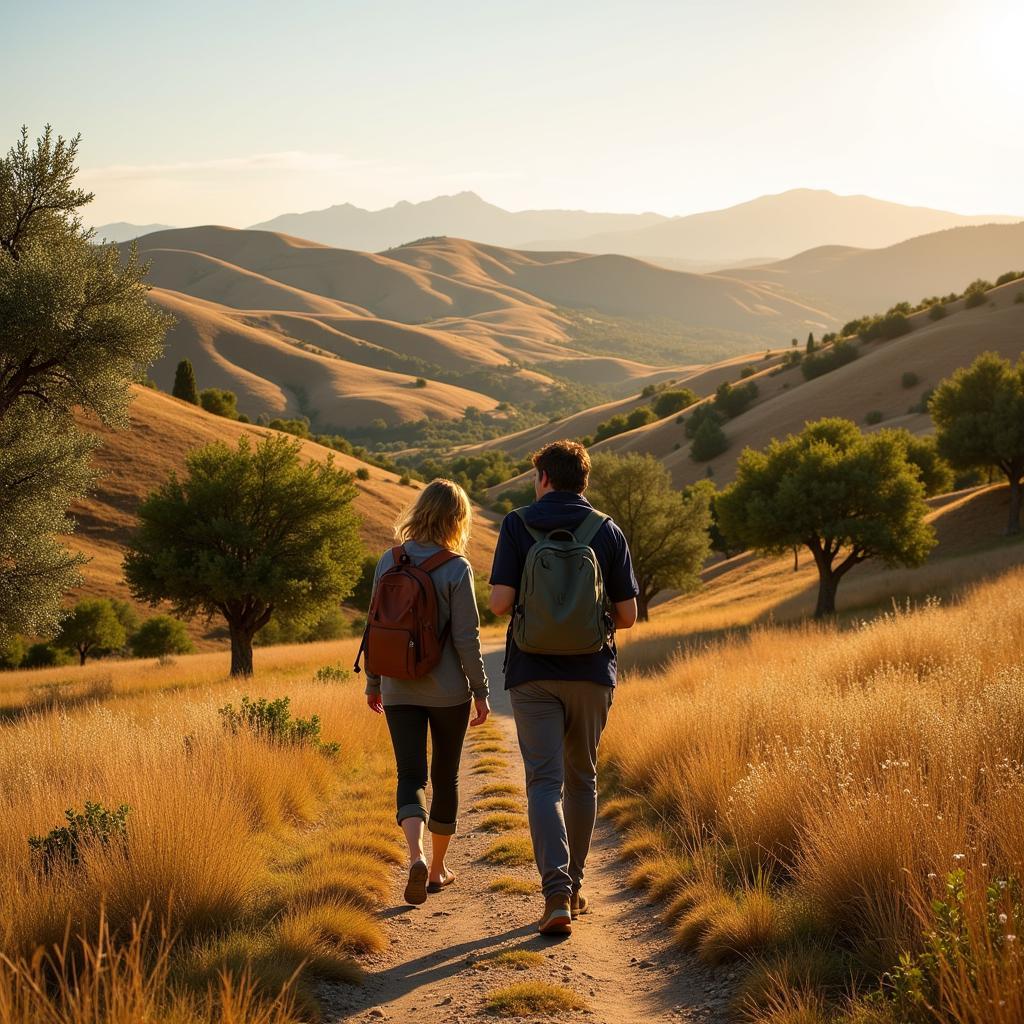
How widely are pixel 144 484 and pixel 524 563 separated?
59360 millimetres

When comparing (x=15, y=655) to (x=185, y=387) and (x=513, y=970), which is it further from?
(x=513, y=970)

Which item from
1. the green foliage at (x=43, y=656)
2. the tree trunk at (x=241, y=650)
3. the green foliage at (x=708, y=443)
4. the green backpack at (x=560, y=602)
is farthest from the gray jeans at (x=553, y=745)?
the green foliage at (x=708, y=443)

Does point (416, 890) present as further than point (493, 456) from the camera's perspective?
No

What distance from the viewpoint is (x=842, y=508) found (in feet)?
115

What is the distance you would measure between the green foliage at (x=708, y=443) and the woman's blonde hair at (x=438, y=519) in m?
85.4

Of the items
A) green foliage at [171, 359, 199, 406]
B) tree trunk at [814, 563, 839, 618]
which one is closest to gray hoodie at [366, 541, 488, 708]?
tree trunk at [814, 563, 839, 618]

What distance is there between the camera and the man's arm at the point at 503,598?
5555 millimetres

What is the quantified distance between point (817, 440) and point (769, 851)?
114ft

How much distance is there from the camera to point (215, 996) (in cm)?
428

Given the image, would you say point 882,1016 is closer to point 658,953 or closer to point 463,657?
point 658,953

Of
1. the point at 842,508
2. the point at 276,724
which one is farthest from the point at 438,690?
the point at 842,508

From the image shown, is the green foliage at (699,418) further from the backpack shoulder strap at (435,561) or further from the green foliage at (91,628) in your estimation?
the backpack shoulder strap at (435,561)

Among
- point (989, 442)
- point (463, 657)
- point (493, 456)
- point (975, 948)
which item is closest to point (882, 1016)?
point (975, 948)

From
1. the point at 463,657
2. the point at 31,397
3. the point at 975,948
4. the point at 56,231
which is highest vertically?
the point at 56,231
